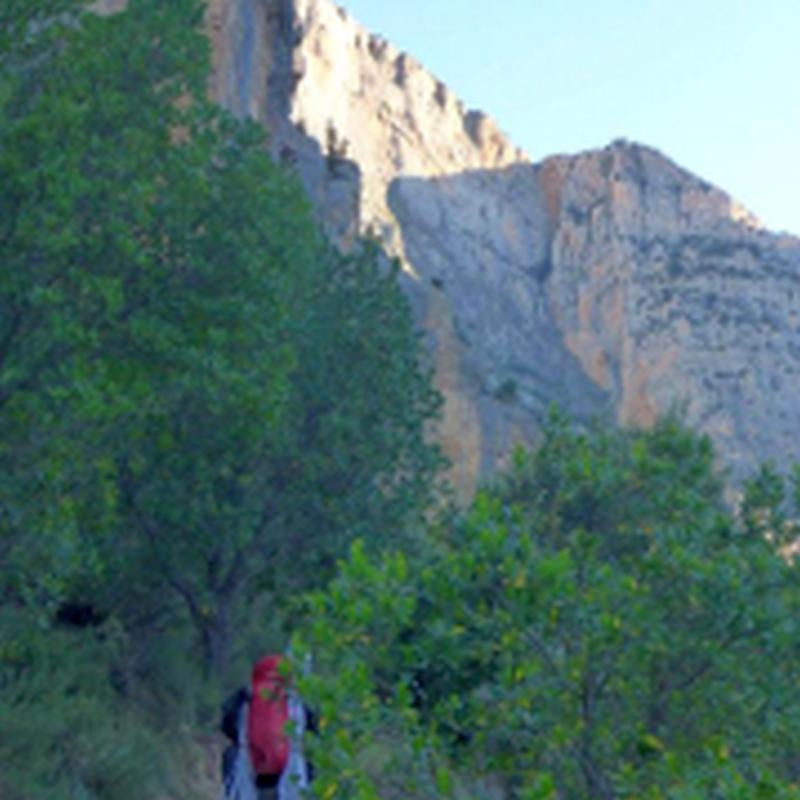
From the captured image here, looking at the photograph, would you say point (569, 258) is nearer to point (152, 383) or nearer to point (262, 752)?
point (152, 383)

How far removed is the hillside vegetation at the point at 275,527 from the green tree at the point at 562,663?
0.05 feet

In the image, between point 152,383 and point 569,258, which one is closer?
point 152,383

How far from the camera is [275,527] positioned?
15578mm

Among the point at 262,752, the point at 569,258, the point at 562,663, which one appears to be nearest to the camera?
the point at 562,663

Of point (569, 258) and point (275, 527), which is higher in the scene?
point (569, 258)

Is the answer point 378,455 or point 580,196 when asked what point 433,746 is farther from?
point 580,196

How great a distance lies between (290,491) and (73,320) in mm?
5357

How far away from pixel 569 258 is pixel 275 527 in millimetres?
63833

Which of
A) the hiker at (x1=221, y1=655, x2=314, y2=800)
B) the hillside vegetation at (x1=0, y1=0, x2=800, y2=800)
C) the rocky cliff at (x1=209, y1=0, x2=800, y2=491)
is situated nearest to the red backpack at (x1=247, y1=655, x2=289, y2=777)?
the hiker at (x1=221, y1=655, x2=314, y2=800)

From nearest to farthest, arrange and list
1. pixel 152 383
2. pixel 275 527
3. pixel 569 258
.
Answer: pixel 152 383, pixel 275 527, pixel 569 258

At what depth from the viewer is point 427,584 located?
507 centimetres

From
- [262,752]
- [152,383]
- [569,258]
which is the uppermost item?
[569,258]

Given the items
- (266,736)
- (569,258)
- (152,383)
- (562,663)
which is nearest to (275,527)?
(152,383)

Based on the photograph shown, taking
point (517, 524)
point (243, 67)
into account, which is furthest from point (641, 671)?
point (243, 67)
